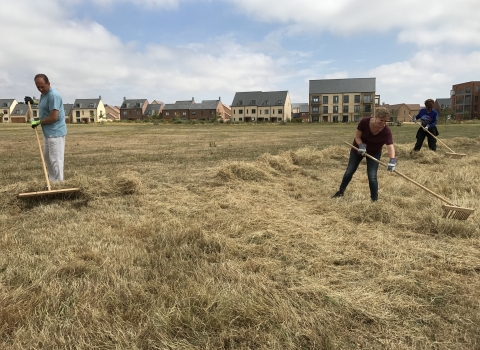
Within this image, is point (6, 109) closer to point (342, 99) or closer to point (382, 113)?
point (342, 99)

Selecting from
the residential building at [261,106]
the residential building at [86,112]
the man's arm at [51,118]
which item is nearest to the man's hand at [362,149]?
the man's arm at [51,118]

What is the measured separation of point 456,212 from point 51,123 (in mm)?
6042

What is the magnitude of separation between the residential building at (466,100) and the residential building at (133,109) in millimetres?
79103

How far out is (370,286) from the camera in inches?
105

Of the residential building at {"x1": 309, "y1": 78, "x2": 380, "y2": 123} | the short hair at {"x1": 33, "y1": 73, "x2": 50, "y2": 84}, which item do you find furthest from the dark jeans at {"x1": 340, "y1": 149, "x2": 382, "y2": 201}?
the residential building at {"x1": 309, "y1": 78, "x2": 380, "y2": 123}

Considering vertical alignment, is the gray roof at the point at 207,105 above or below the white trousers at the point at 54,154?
above

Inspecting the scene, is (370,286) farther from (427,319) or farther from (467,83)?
(467,83)

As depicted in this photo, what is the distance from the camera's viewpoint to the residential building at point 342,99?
73.4 m

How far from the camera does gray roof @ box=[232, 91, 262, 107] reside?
83.4 meters

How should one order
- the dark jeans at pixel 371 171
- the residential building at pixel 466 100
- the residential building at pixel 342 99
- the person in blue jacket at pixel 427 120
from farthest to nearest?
the residential building at pixel 466 100
the residential building at pixel 342 99
the person in blue jacket at pixel 427 120
the dark jeans at pixel 371 171

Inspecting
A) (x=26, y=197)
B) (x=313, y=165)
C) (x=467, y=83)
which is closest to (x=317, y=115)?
(x=467, y=83)

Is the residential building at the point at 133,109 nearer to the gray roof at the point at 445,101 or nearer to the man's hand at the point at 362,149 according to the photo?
the gray roof at the point at 445,101

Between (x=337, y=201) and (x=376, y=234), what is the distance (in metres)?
1.46

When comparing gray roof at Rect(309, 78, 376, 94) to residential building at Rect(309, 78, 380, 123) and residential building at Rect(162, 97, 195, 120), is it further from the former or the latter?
residential building at Rect(162, 97, 195, 120)
